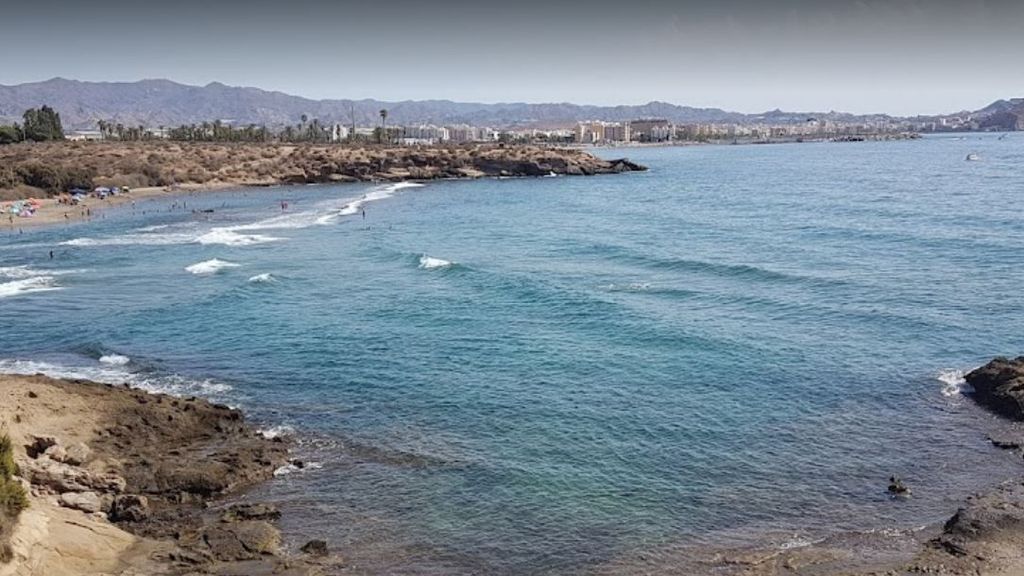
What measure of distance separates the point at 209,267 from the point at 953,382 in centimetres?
4529

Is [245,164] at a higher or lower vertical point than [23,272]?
higher

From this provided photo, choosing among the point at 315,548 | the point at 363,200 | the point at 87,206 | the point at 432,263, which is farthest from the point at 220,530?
the point at 363,200

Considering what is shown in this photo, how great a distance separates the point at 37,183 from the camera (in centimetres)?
10506

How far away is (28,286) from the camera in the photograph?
5253cm

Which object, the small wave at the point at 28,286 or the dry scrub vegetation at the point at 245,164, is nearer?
the small wave at the point at 28,286

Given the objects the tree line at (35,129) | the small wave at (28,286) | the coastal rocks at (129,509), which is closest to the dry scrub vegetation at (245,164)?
the tree line at (35,129)

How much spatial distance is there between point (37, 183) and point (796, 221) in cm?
8633

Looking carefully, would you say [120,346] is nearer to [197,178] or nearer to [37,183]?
[37,183]

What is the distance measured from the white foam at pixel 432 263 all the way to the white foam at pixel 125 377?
2452 centimetres

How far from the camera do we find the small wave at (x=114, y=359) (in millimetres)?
36719

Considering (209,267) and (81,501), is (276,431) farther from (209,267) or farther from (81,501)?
(209,267)

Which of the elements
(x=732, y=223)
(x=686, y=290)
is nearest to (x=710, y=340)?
(x=686, y=290)

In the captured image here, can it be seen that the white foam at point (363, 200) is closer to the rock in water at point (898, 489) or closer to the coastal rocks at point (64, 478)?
the coastal rocks at point (64, 478)

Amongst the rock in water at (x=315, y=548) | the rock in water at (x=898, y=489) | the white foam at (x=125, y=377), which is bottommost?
the rock in water at (x=315, y=548)
